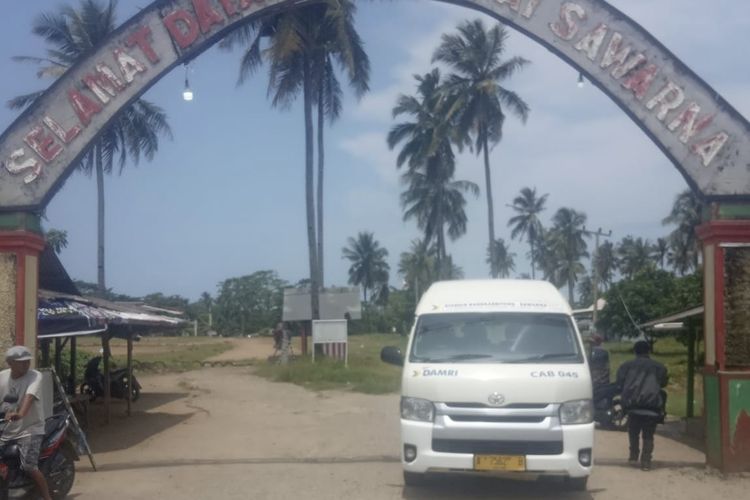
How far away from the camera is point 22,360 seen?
9.01 metres

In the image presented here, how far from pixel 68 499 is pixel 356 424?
775cm

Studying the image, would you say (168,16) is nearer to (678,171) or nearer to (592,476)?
(678,171)

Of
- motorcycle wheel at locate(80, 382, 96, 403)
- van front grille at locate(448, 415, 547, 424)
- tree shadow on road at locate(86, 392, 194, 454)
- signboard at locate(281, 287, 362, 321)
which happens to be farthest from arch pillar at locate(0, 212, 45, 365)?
signboard at locate(281, 287, 362, 321)

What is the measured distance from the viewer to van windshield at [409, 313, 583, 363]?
982cm

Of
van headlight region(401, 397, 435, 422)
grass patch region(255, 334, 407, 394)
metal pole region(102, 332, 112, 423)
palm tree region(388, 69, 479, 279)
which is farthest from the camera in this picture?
palm tree region(388, 69, 479, 279)

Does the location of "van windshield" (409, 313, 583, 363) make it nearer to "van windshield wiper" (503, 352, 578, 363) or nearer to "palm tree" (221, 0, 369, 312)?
"van windshield wiper" (503, 352, 578, 363)

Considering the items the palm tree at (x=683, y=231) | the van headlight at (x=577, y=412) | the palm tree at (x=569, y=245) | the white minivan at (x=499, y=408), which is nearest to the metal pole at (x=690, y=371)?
the white minivan at (x=499, y=408)

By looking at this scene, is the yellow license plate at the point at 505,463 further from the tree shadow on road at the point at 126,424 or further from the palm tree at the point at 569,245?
the palm tree at the point at 569,245

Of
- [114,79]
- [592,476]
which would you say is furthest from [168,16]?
[592,476]

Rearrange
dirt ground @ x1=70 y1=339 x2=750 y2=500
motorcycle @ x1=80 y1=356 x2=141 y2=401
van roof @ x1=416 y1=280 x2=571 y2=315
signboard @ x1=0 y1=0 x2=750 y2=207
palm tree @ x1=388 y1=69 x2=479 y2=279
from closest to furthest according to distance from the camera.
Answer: van roof @ x1=416 y1=280 x2=571 y2=315 < dirt ground @ x1=70 y1=339 x2=750 y2=500 < signboard @ x1=0 y1=0 x2=750 y2=207 < motorcycle @ x1=80 y1=356 x2=141 y2=401 < palm tree @ x1=388 y1=69 x2=479 y2=279

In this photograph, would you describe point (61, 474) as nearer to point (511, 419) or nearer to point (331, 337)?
point (511, 419)

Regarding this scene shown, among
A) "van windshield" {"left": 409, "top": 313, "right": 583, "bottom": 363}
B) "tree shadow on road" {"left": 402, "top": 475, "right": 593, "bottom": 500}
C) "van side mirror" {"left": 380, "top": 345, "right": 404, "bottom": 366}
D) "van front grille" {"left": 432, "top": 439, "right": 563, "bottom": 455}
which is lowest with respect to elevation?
"tree shadow on road" {"left": 402, "top": 475, "right": 593, "bottom": 500}

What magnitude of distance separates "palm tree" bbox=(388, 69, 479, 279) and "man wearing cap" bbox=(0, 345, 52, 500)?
37.9 meters

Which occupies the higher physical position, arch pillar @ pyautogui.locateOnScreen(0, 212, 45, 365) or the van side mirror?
arch pillar @ pyautogui.locateOnScreen(0, 212, 45, 365)
